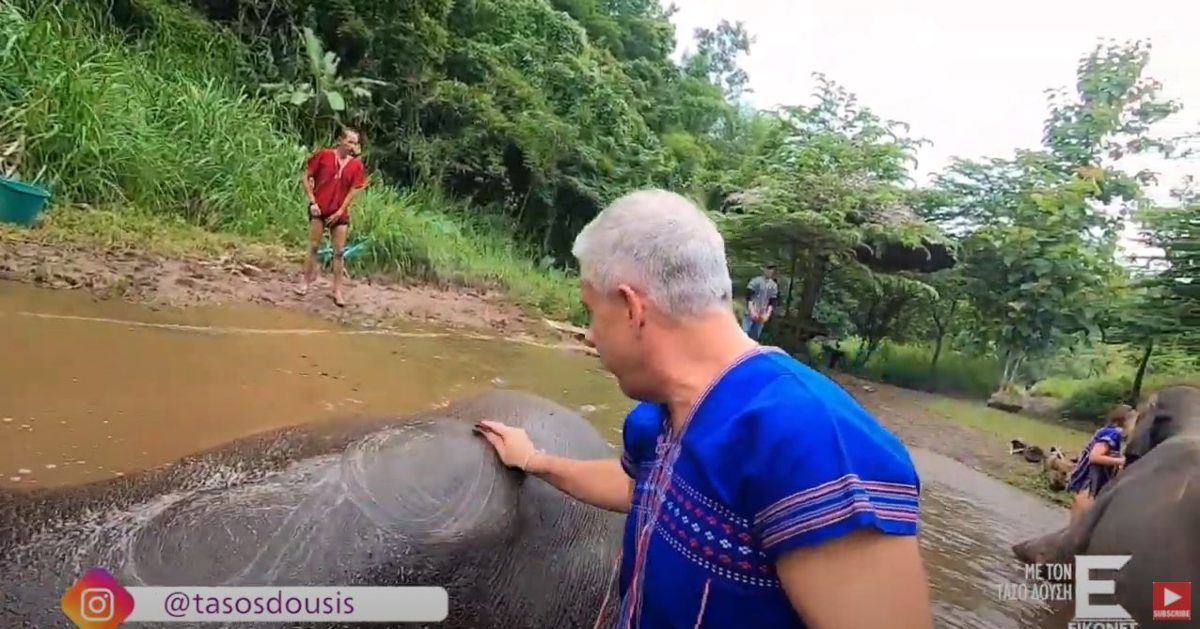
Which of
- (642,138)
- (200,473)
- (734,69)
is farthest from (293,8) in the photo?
(200,473)

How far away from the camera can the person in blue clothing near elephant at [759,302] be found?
3.50 metres

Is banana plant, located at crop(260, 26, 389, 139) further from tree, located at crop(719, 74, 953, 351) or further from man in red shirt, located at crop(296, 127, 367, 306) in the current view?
tree, located at crop(719, 74, 953, 351)

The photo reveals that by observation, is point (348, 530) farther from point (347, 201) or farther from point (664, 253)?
point (347, 201)

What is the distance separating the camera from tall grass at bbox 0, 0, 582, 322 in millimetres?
3439

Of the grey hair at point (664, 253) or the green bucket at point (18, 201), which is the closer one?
the grey hair at point (664, 253)

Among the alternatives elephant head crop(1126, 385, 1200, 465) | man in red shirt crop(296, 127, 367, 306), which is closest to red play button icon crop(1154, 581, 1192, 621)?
elephant head crop(1126, 385, 1200, 465)

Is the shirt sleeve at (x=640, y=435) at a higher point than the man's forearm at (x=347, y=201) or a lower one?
higher

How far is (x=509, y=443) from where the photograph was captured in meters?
1.24

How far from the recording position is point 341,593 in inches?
48.2

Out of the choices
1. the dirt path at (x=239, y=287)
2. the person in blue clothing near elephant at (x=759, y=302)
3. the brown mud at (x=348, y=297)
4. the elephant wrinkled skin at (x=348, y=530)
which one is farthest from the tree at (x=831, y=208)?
the elephant wrinkled skin at (x=348, y=530)

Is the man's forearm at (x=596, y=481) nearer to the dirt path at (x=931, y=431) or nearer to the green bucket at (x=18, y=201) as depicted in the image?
the dirt path at (x=931, y=431)

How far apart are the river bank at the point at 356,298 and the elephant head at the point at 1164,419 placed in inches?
27.1

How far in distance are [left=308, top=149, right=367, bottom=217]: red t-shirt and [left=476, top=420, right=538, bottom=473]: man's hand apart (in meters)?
2.49

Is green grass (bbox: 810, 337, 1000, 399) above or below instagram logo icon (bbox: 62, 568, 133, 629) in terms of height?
above
